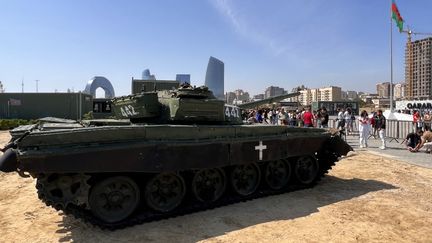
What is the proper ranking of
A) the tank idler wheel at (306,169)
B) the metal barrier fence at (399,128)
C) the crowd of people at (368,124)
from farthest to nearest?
1. the metal barrier fence at (399,128)
2. the crowd of people at (368,124)
3. the tank idler wheel at (306,169)

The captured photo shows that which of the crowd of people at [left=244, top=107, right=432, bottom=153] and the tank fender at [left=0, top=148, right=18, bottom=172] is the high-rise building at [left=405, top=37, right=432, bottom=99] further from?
the tank fender at [left=0, top=148, right=18, bottom=172]

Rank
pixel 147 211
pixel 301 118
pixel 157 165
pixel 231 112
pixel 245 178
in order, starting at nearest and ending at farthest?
pixel 157 165, pixel 147 211, pixel 245 178, pixel 231 112, pixel 301 118

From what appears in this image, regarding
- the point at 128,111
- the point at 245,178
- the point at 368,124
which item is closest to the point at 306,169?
the point at 245,178

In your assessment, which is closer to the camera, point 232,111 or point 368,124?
point 232,111

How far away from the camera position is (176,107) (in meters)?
8.48

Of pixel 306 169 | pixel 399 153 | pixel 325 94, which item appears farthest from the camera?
pixel 325 94

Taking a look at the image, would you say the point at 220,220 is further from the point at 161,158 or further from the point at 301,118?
the point at 301,118

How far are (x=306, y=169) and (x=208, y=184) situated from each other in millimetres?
3128

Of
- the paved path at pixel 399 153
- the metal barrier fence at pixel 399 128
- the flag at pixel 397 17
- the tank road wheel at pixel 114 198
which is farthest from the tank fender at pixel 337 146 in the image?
the flag at pixel 397 17

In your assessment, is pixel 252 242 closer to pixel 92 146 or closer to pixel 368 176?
pixel 92 146

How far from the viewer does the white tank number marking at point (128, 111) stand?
28.9 ft

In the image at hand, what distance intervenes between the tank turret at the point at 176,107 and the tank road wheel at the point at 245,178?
120 cm

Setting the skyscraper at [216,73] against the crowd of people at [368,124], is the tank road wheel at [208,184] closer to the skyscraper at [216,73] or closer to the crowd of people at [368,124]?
the crowd of people at [368,124]

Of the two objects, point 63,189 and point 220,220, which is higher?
point 63,189
